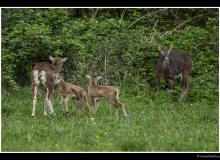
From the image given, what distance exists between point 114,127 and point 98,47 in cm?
580

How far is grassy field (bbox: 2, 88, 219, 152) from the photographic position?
10672mm

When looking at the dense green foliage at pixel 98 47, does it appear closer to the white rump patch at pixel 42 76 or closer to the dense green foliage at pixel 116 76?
the dense green foliage at pixel 116 76

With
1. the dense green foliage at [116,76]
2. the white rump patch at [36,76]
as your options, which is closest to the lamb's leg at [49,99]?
the dense green foliage at [116,76]

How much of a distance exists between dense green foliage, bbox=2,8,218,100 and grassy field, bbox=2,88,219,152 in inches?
49.8

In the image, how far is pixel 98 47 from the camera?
58.5 feet

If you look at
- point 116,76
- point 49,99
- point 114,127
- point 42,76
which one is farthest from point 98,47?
point 114,127

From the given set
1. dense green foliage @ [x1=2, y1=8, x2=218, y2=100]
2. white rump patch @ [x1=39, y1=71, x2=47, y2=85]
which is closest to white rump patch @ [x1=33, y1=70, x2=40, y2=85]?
white rump patch @ [x1=39, y1=71, x2=47, y2=85]

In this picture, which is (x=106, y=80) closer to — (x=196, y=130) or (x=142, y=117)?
(x=142, y=117)

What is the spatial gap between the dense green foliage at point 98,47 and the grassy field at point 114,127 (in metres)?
1.27

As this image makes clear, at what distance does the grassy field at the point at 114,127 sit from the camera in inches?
420

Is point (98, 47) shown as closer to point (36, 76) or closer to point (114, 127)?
point (36, 76)

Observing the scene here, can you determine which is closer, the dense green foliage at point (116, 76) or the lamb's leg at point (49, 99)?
the dense green foliage at point (116, 76)

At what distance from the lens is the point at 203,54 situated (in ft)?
63.0
